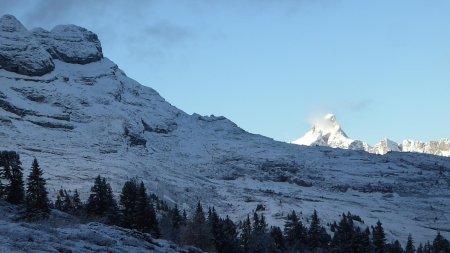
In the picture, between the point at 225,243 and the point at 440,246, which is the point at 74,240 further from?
the point at 440,246

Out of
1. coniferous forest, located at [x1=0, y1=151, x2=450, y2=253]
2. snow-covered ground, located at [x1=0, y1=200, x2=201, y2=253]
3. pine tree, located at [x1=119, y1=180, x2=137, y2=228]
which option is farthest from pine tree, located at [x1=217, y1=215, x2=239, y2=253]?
snow-covered ground, located at [x1=0, y1=200, x2=201, y2=253]

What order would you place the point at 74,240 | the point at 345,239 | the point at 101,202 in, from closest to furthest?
the point at 74,240 < the point at 101,202 < the point at 345,239

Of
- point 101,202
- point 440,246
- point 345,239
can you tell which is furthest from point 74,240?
point 440,246

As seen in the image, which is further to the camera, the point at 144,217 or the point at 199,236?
the point at 199,236

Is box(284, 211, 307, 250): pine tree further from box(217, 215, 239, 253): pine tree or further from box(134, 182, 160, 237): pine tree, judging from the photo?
box(134, 182, 160, 237): pine tree

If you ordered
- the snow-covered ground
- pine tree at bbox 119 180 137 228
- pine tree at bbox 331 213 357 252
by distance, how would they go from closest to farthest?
the snow-covered ground < pine tree at bbox 119 180 137 228 < pine tree at bbox 331 213 357 252

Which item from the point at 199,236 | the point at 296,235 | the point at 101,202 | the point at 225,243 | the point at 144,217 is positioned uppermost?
the point at 101,202

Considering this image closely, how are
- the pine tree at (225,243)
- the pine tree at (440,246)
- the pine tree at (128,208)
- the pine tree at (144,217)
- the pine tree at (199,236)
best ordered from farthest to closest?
the pine tree at (440,246) → the pine tree at (225,243) → the pine tree at (199,236) → the pine tree at (128,208) → the pine tree at (144,217)

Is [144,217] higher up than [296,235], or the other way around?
[144,217]

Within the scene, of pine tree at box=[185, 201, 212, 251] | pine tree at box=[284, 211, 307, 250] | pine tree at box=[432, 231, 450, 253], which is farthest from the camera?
pine tree at box=[284, 211, 307, 250]

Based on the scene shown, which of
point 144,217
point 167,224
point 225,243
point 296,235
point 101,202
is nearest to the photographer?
point 144,217

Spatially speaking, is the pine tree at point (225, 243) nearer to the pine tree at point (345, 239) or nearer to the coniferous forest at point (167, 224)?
the coniferous forest at point (167, 224)

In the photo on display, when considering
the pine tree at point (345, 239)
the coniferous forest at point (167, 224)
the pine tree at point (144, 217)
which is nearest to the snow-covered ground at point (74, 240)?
the coniferous forest at point (167, 224)

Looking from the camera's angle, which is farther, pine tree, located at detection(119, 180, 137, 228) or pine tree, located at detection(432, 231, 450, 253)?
pine tree, located at detection(432, 231, 450, 253)
